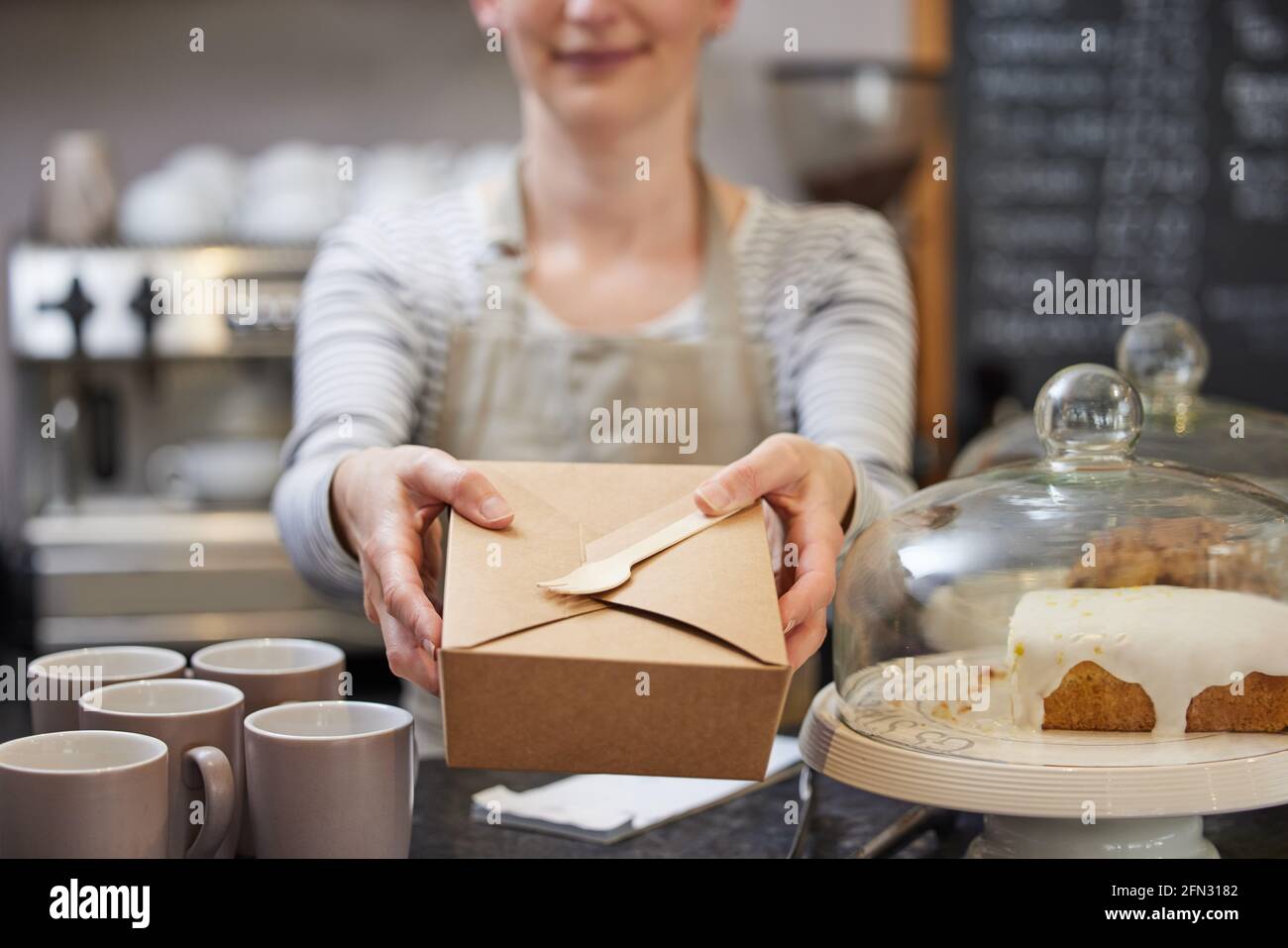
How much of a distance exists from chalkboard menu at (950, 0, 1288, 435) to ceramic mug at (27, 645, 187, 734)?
2481 mm

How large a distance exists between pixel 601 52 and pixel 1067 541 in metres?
0.75

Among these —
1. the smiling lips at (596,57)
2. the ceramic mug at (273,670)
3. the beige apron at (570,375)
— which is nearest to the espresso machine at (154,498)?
the beige apron at (570,375)

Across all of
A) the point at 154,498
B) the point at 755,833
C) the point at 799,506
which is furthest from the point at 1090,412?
the point at 154,498

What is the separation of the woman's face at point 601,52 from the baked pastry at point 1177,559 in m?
0.75

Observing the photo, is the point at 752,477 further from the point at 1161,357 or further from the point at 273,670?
the point at 1161,357

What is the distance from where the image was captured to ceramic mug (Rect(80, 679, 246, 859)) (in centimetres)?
75

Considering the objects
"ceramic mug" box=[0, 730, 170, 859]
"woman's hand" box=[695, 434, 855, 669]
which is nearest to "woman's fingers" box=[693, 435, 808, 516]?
"woman's hand" box=[695, 434, 855, 669]

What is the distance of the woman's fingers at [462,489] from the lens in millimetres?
762

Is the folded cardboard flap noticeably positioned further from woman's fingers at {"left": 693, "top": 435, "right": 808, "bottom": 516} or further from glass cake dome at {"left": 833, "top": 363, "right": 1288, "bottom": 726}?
glass cake dome at {"left": 833, "top": 363, "right": 1288, "bottom": 726}

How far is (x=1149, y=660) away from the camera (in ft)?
2.97

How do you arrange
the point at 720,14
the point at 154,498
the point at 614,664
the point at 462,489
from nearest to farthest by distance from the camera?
the point at 614,664, the point at 462,489, the point at 720,14, the point at 154,498

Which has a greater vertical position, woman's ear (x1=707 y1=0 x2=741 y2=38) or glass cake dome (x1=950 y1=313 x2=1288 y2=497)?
woman's ear (x1=707 y1=0 x2=741 y2=38)

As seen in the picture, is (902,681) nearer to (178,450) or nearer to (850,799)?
(850,799)

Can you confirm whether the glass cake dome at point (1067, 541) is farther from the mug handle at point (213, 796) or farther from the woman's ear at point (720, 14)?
the woman's ear at point (720, 14)
